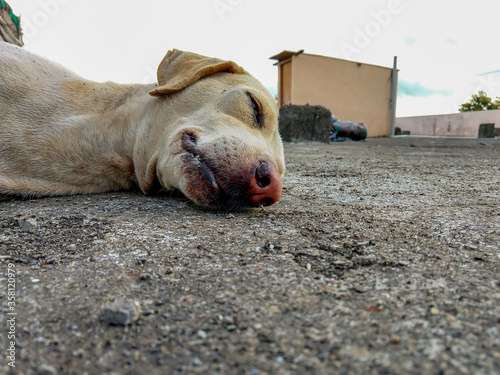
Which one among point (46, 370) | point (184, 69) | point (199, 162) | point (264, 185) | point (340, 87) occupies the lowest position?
point (46, 370)

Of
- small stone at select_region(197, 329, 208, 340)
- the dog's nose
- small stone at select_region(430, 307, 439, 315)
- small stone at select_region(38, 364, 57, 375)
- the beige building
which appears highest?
the beige building

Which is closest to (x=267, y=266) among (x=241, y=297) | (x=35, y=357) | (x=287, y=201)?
(x=241, y=297)

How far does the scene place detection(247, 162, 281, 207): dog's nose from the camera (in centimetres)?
183

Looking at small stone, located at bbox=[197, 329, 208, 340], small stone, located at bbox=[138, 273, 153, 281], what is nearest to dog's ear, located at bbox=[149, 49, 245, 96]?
small stone, located at bbox=[138, 273, 153, 281]

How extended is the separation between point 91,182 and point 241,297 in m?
1.86

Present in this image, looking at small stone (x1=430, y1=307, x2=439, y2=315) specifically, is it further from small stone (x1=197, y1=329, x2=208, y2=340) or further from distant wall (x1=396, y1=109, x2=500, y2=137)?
distant wall (x1=396, y1=109, x2=500, y2=137)

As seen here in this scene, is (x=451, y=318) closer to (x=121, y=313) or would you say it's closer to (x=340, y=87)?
(x=121, y=313)

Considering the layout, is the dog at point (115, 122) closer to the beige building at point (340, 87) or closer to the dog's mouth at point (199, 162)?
the dog's mouth at point (199, 162)

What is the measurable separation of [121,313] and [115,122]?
1.87 m

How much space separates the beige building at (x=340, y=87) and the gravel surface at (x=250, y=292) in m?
16.0

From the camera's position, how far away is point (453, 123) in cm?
2528

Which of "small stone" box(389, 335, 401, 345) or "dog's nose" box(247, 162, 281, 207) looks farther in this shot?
"dog's nose" box(247, 162, 281, 207)

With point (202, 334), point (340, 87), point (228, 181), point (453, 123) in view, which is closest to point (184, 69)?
point (228, 181)

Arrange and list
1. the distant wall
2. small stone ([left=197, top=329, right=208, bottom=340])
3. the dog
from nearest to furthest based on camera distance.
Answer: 1. small stone ([left=197, top=329, right=208, bottom=340])
2. the dog
3. the distant wall
